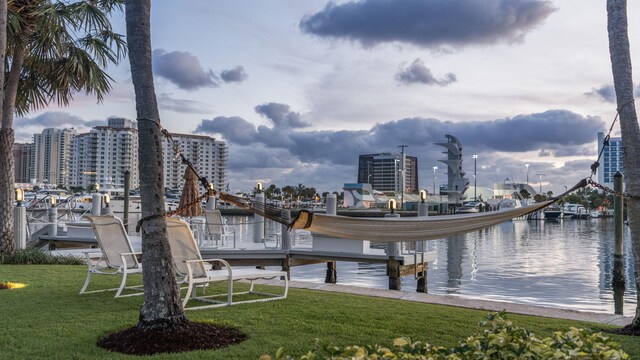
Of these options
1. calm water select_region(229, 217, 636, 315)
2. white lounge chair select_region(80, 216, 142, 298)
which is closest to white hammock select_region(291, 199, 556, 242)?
white lounge chair select_region(80, 216, 142, 298)

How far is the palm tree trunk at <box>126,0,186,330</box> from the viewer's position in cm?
516

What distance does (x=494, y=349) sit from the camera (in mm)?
2922

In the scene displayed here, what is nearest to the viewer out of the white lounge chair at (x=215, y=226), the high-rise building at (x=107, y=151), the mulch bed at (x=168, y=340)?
the mulch bed at (x=168, y=340)

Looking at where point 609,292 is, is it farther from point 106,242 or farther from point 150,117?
point 150,117

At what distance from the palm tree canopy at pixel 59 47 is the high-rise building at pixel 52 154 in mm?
139907

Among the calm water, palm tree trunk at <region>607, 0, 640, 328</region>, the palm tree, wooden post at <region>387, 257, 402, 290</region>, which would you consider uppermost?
the palm tree

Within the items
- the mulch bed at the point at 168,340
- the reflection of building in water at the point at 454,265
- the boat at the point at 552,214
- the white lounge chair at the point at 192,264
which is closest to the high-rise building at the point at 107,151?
the boat at the point at 552,214

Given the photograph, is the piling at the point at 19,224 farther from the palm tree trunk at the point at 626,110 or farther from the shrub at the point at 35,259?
the palm tree trunk at the point at 626,110

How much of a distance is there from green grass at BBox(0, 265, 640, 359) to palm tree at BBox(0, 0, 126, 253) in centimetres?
530

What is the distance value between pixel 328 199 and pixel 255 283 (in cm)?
549

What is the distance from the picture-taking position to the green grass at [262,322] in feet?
16.0

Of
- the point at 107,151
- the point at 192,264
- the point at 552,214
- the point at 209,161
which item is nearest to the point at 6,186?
the point at 192,264

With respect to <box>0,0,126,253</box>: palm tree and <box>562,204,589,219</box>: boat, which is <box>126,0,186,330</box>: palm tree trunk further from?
<box>562,204,589,219</box>: boat

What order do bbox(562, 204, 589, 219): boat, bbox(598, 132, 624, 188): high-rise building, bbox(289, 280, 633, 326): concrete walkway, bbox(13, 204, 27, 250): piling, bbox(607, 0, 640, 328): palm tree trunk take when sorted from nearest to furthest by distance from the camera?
1. bbox(607, 0, 640, 328): palm tree trunk
2. bbox(289, 280, 633, 326): concrete walkway
3. bbox(598, 132, 624, 188): high-rise building
4. bbox(13, 204, 27, 250): piling
5. bbox(562, 204, 589, 219): boat
